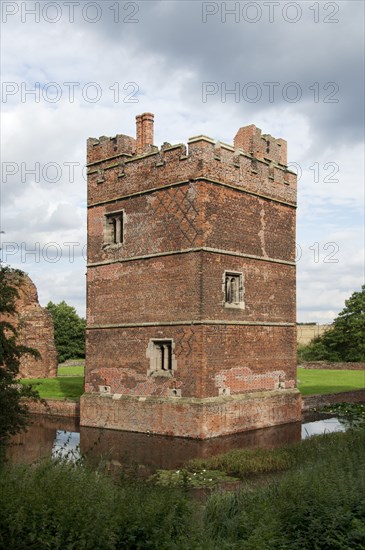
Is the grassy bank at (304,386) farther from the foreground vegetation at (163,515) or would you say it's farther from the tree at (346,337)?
the tree at (346,337)

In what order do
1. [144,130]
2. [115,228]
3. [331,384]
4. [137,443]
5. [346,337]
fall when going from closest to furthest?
1. [137,443]
2. [144,130]
3. [115,228]
4. [331,384]
5. [346,337]

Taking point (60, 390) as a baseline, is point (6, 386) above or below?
above

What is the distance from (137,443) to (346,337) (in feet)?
120

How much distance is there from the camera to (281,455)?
522 inches

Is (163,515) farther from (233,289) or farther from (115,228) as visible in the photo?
(115,228)

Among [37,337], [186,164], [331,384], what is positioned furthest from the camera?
[37,337]

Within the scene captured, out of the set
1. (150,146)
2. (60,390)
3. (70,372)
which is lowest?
(70,372)

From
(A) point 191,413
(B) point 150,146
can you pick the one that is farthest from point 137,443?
(B) point 150,146

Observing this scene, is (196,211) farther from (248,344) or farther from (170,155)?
(248,344)

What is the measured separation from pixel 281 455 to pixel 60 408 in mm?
9932

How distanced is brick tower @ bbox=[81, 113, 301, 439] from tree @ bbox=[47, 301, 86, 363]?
123 feet

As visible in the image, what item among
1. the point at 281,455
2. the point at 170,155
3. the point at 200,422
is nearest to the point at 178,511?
the point at 281,455

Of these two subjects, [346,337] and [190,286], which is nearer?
[190,286]

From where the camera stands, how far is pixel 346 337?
49.4 metres
